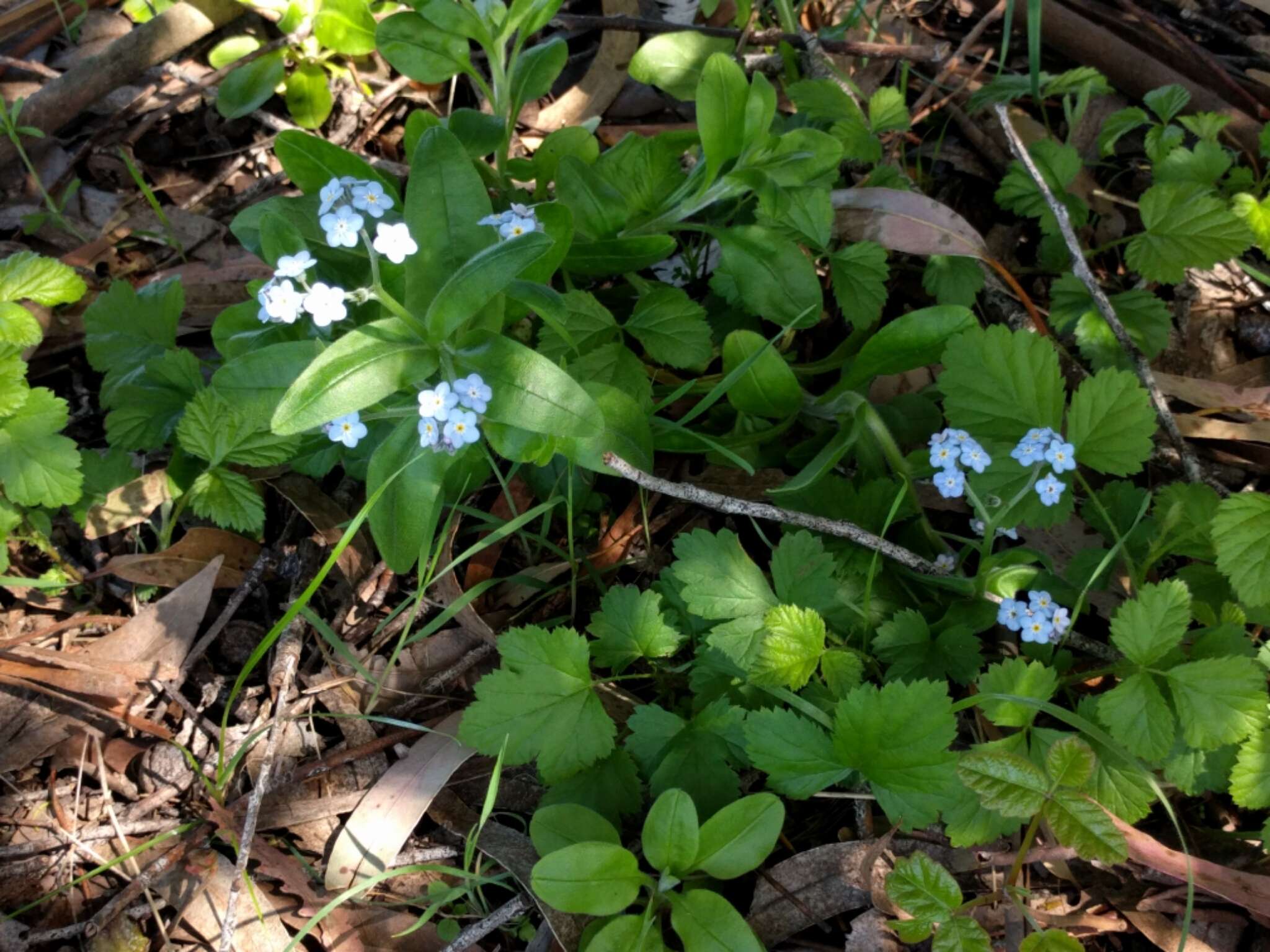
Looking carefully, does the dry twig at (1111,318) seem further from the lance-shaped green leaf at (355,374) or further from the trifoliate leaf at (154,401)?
the trifoliate leaf at (154,401)

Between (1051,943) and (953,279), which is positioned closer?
(1051,943)

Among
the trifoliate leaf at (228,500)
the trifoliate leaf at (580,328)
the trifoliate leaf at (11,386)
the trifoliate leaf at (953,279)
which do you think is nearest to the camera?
the trifoliate leaf at (11,386)

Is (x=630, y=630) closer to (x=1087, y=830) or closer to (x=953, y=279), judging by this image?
(x=1087, y=830)

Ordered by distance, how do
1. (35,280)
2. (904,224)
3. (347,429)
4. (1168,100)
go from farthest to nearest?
1. (1168,100)
2. (904,224)
3. (35,280)
4. (347,429)

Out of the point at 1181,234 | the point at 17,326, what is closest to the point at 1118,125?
the point at 1181,234

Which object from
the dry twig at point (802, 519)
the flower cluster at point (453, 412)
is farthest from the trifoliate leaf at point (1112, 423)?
the flower cluster at point (453, 412)
